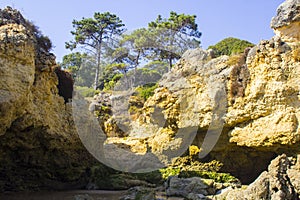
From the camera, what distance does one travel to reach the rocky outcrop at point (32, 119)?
11.9m

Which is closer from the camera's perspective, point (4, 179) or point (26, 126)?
point (26, 126)

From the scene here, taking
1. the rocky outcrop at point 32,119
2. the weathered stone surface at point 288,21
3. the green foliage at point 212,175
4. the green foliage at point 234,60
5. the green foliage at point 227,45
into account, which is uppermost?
the green foliage at point 227,45

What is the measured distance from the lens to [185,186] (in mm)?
15430

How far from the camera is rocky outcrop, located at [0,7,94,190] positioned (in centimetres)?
1194

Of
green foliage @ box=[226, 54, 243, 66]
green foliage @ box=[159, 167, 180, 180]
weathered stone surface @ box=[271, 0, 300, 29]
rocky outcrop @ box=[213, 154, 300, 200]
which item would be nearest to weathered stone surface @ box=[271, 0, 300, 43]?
weathered stone surface @ box=[271, 0, 300, 29]

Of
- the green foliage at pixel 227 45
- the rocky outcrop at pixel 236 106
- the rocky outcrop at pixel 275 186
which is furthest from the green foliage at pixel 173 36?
the rocky outcrop at pixel 275 186

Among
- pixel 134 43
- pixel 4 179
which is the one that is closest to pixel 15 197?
pixel 4 179

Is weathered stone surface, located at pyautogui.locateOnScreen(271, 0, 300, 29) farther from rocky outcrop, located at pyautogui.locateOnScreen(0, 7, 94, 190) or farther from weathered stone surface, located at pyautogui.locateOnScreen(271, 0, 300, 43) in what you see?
rocky outcrop, located at pyautogui.locateOnScreen(0, 7, 94, 190)

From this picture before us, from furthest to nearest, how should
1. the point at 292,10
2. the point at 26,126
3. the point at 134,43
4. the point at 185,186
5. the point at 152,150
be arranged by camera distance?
1. the point at 134,43
2. the point at 152,150
3. the point at 292,10
4. the point at 185,186
5. the point at 26,126

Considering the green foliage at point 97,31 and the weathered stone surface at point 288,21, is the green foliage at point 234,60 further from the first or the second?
the green foliage at point 97,31

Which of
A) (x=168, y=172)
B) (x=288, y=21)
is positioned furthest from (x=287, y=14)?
(x=168, y=172)

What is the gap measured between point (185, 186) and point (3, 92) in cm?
914

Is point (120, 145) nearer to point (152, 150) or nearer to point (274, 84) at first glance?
point (152, 150)

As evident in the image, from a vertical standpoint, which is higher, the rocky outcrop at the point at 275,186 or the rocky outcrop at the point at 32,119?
the rocky outcrop at the point at 32,119
